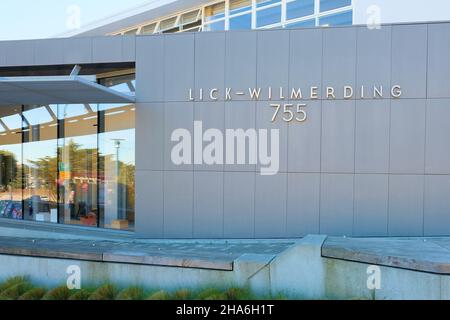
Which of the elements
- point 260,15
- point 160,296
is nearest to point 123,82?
point 260,15

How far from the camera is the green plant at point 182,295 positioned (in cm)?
443

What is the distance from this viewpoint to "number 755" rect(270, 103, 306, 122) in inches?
325

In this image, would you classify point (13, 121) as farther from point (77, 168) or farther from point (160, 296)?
point (160, 296)

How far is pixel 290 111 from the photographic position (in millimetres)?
8297

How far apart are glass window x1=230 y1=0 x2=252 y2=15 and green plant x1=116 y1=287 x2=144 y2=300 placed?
36.2 ft

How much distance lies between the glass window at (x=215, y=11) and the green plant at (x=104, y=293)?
11.7m

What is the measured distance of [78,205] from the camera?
10.5 metres

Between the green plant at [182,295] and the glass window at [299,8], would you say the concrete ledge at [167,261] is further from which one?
the glass window at [299,8]

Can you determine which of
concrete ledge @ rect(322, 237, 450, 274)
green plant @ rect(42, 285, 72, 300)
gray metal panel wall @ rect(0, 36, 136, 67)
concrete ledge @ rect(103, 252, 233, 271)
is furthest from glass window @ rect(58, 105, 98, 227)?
concrete ledge @ rect(322, 237, 450, 274)

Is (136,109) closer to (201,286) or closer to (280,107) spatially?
(280,107)

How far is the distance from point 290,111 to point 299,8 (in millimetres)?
5214

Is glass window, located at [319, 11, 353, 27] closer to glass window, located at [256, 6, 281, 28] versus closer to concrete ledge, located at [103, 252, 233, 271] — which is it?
glass window, located at [256, 6, 281, 28]

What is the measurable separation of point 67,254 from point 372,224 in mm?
6348

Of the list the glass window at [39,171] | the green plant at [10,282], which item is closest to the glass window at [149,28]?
the glass window at [39,171]
